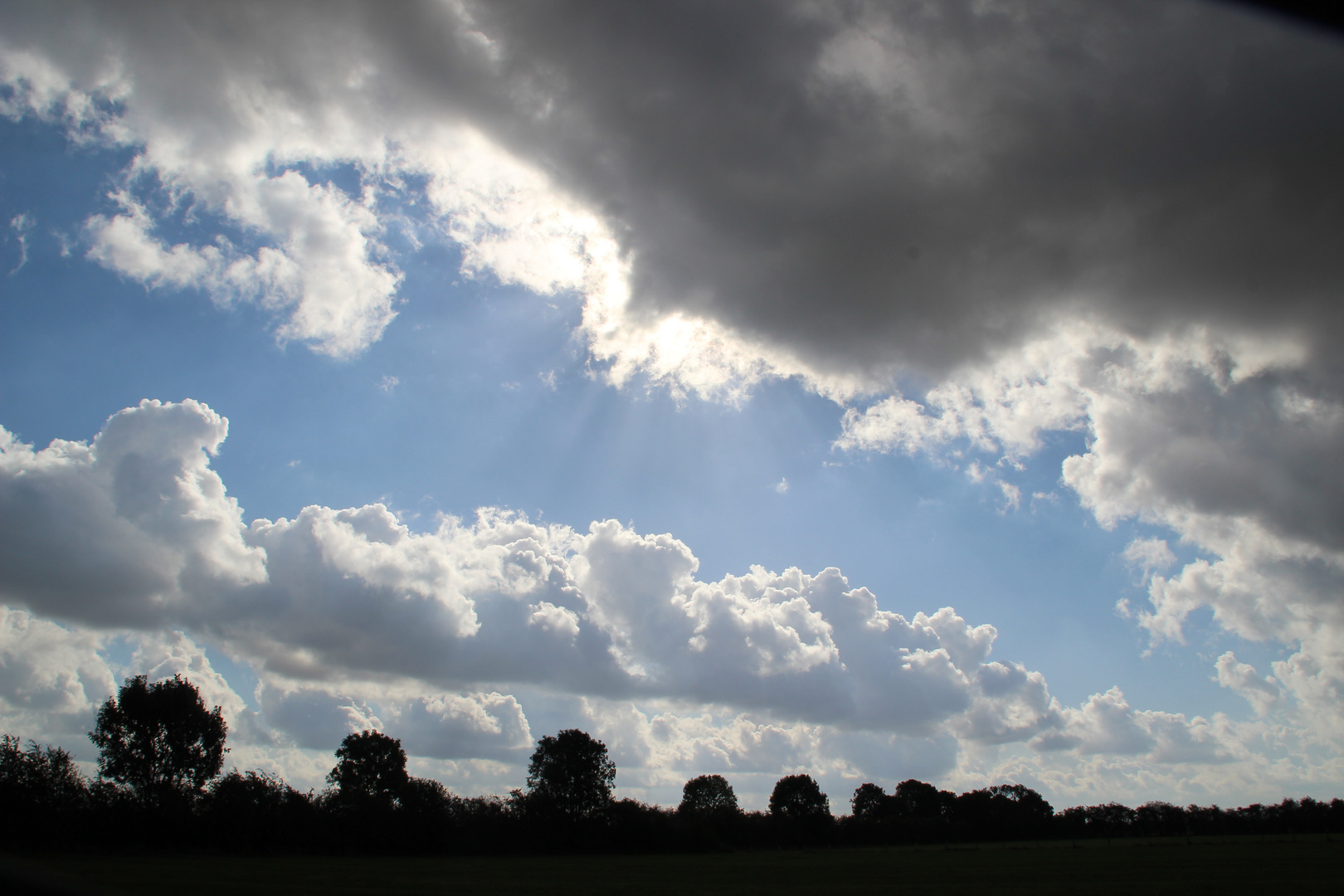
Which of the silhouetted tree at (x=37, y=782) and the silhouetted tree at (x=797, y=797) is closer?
the silhouetted tree at (x=37, y=782)

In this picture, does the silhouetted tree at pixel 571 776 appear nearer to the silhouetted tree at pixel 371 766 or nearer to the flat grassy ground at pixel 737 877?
the silhouetted tree at pixel 371 766

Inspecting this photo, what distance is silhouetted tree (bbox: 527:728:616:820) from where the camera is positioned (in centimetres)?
9544

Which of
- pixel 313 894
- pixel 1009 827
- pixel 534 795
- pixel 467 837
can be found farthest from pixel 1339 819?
pixel 313 894

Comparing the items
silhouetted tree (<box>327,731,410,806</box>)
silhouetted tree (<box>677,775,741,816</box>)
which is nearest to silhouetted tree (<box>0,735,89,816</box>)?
silhouetted tree (<box>327,731,410,806</box>)

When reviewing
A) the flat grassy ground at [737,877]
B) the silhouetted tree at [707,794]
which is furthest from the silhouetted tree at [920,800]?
the flat grassy ground at [737,877]

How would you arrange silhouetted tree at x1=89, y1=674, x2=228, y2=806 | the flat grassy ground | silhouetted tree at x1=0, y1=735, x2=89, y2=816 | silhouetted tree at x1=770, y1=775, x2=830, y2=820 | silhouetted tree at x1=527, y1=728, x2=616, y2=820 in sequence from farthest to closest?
silhouetted tree at x1=770, y1=775, x2=830, y2=820, silhouetted tree at x1=527, y1=728, x2=616, y2=820, silhouetted tree at x1=89, y1=674, x2=228, y2=806, silhouetted tree at x1=0, y1=735, x2=89, y2=816, the flat grassy ground

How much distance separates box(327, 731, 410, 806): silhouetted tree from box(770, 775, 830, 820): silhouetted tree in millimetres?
75337

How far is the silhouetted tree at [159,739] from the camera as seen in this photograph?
7269 cm

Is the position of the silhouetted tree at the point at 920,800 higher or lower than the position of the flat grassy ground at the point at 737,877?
lower

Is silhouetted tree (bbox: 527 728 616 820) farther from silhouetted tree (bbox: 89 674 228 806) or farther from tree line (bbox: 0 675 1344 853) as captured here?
silhouetted tree (bbox: 89 674 228 806)

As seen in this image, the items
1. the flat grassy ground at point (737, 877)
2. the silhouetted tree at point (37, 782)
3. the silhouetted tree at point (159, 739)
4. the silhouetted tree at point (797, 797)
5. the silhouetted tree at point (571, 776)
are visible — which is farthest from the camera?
the silhouetted tree at point (797, 797)

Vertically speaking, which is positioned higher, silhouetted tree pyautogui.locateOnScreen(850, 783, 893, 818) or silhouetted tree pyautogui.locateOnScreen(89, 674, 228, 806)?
silhouetted tree pyautogui.locateOnScreen(89, 674, 228, 806)

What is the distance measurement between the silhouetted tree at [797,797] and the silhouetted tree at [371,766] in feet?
247

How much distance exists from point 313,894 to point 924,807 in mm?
165868
